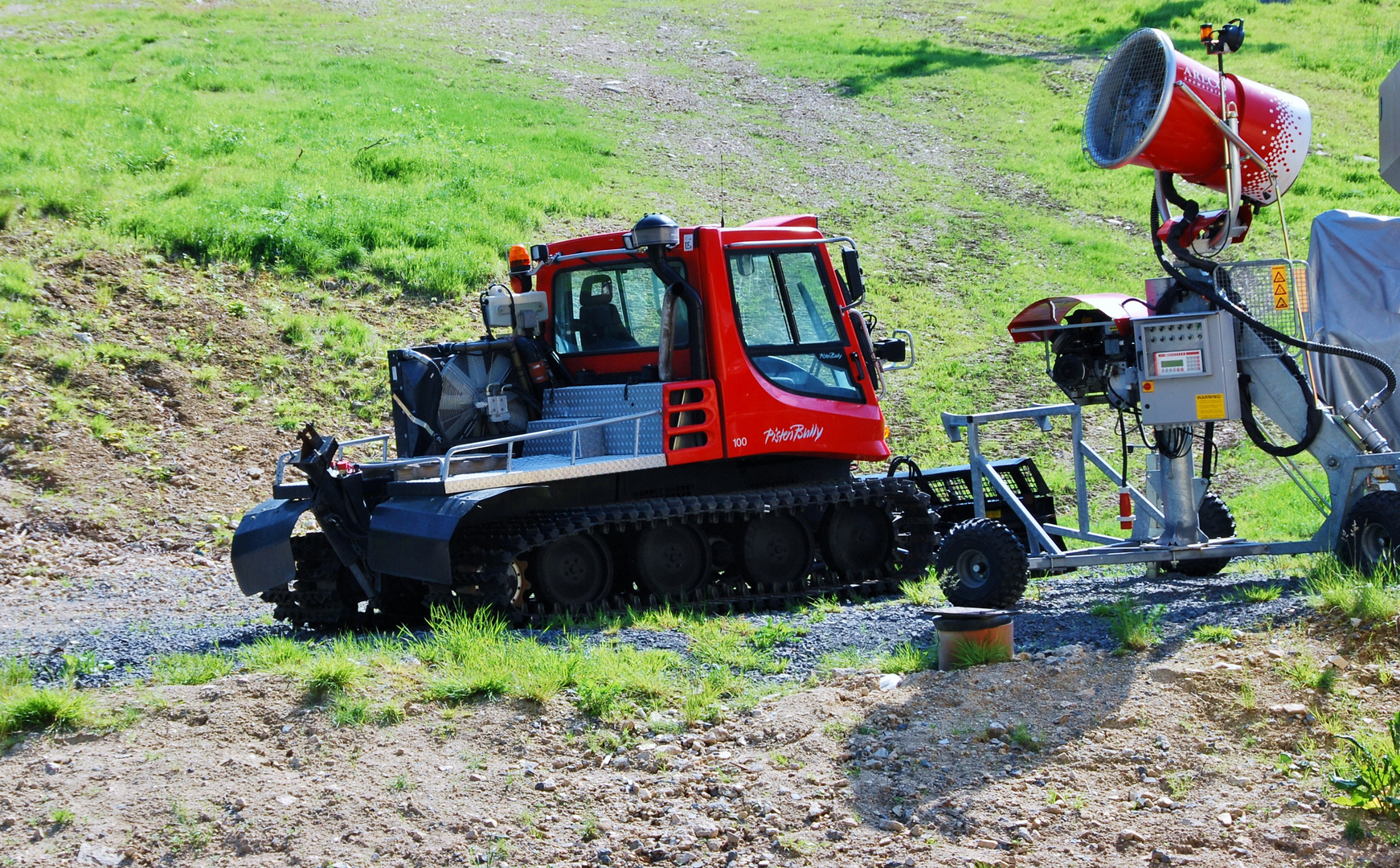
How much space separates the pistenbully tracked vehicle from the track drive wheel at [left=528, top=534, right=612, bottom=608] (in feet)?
0.04

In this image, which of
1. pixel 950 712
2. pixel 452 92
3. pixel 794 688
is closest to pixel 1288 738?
pixel 950 712

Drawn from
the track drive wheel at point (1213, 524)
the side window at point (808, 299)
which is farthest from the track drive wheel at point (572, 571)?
the track drive wheel at point (1213, 524)

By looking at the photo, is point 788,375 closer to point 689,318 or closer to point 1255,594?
point 689,318

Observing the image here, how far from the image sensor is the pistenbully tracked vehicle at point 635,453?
8.46 m

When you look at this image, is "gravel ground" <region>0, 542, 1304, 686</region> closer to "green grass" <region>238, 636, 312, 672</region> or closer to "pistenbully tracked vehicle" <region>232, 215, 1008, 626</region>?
"green grass" <region>238, 636, 312, 672</region>

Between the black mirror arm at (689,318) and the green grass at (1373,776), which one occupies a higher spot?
the black mirror arm at (689,318)

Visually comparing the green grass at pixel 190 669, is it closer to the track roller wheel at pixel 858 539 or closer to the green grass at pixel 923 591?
the green grass at pixel 923 591

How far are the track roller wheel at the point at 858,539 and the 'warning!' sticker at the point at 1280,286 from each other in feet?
10.4

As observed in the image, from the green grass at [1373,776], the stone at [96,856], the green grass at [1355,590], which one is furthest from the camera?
the green grass at [1355,590]

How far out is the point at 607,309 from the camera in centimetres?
977

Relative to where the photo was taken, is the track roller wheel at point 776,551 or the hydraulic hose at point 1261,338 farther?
the track roller wheel at point 776,551

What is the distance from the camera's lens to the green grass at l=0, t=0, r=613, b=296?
16.8 m

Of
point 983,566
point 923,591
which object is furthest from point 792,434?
point 983,566

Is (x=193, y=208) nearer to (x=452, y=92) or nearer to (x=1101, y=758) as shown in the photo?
(x=452, y=92)
